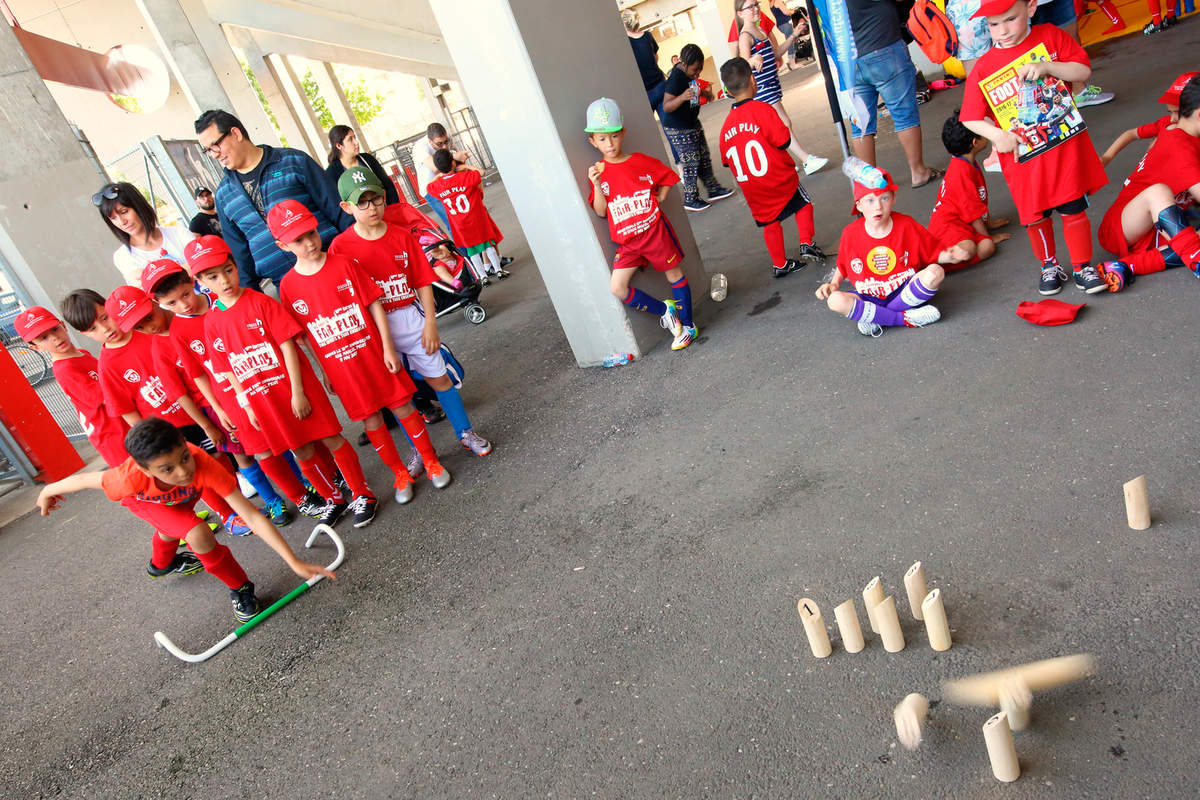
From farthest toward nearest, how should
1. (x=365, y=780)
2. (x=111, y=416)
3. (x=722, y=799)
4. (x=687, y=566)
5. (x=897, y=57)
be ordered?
(x=897, y=57), (x=111, y=416), (x=687, y=566), (x=365, y=780), (x=722, y=799)

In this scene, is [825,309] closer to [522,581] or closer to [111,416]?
[522,581]

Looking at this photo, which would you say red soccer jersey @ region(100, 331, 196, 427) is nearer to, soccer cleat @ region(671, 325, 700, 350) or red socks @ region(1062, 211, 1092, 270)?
soccer cleat @ region(671, 325, 700, 350)

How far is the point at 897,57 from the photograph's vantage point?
Result: 6.20 m

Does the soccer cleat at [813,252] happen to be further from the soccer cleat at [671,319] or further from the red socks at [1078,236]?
the red socks at [1078,236]

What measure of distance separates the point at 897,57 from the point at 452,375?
4.46 meters

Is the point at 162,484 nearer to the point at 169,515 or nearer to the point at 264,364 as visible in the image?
the point at 169,515

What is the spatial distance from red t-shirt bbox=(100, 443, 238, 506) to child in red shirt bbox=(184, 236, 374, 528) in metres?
0.49

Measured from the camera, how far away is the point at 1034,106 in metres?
3.75

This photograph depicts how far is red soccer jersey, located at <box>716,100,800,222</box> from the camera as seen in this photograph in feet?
18.2

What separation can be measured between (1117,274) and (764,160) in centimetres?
243

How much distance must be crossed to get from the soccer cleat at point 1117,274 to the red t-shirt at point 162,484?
4.53m

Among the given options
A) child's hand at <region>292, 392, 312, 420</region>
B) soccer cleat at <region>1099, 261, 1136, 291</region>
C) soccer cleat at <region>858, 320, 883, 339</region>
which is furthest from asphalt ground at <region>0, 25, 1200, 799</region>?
child's hand at <region>292, 392, 312, 420</region>

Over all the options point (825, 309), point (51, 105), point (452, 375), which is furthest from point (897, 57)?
point (51, 105)

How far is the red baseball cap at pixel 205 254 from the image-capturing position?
3850mm
